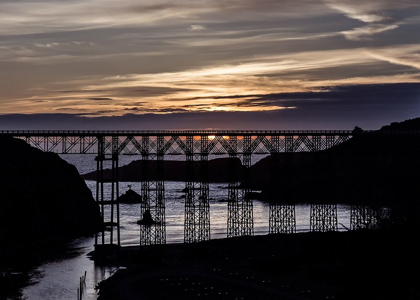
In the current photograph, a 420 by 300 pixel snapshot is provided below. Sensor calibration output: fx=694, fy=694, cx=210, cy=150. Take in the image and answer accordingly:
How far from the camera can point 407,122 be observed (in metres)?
155

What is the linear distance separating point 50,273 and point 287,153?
3128 centimetres

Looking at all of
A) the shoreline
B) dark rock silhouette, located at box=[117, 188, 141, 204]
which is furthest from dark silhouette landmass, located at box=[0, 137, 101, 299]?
dark rock silhouette, located at box=[117, 188, 141, 204]

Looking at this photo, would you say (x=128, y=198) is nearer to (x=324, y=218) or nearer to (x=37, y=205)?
(x=37, y=205)

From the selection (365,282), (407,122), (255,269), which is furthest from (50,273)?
(407,122)

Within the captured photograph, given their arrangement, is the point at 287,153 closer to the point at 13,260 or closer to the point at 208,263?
the point at 208,263

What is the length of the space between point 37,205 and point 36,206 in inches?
19.9

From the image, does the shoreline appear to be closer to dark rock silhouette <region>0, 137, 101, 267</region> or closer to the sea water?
the sea water

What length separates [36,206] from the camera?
277 ft

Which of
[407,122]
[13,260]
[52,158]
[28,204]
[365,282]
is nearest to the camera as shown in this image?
[365,282]

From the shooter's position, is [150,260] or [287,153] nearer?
[150,260]

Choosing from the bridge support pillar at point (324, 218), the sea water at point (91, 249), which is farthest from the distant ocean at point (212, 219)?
the bridge support pillar at point (324, 218)

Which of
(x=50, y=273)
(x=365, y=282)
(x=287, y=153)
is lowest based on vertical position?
(x=50, y=273)

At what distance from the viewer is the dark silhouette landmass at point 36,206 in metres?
74.4

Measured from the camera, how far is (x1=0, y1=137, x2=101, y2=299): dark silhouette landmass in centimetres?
7444
